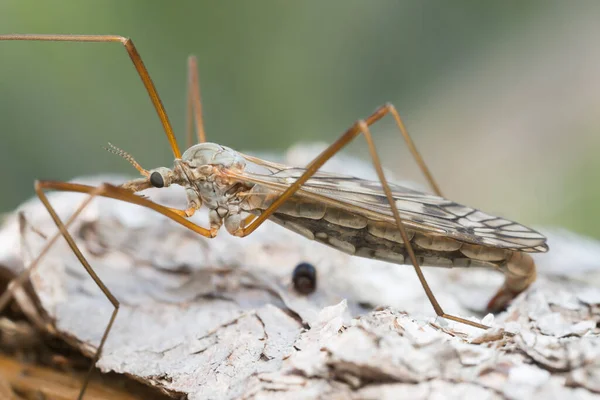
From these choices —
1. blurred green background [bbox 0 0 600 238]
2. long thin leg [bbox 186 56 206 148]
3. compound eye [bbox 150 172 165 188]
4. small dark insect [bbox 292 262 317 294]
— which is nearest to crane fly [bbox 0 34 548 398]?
compound eye [bbox 150 172 165 188]

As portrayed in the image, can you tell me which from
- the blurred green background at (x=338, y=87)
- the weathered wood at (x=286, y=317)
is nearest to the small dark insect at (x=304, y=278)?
the weathered wood at (x=286, y=317)

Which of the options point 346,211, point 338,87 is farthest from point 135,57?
point 338,87

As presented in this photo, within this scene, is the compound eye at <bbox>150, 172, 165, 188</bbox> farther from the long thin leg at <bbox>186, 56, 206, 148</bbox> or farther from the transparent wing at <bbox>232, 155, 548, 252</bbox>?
the long thin leg at <bbox>186, 56, 206, 148</bbox>

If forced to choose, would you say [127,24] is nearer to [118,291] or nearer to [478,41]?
[118,291]

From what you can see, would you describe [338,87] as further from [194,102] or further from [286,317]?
[286,317]

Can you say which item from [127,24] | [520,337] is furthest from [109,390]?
[127,24]

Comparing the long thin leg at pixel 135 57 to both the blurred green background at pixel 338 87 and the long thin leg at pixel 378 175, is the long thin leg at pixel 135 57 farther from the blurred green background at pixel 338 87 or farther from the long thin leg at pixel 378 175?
the blurred green background at pixel 338 87
